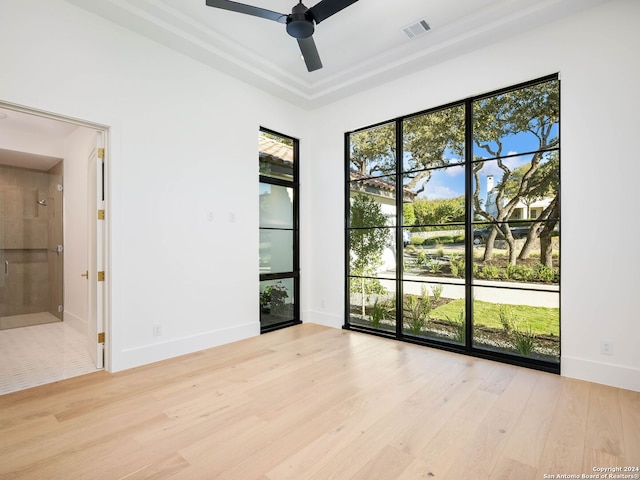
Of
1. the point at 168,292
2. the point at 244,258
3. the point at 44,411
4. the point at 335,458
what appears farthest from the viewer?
the point at 244,258

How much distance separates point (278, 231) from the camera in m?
4.95

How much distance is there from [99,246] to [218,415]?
80.3 inches

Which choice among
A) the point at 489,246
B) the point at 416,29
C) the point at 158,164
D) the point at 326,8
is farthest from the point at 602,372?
the point at 158,164

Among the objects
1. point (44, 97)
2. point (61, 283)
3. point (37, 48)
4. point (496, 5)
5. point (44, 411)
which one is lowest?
point (44, 411)

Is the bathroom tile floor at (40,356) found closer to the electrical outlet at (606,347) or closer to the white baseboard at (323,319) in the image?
the white baseboard at (323,319)

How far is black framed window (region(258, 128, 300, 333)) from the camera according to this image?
4.71 m

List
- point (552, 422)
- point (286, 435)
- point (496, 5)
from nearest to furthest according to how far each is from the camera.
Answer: point (286, 435)
point (552, 422)
point (496, 5)

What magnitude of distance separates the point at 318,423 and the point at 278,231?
10.1 ft

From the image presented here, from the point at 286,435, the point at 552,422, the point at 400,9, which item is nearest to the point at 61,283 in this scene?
the point at 286,435

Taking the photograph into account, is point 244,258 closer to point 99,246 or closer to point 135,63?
point 99,246

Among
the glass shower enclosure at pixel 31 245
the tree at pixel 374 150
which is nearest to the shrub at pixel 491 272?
the tree at pixel 374 150

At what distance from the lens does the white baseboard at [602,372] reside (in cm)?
276

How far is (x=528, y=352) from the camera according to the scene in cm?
337

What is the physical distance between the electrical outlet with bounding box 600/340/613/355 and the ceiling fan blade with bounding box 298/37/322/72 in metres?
3.60
